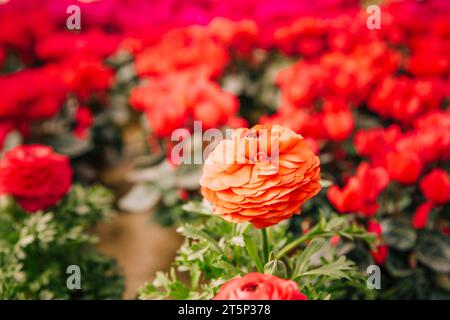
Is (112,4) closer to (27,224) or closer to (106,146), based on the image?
(106,146)

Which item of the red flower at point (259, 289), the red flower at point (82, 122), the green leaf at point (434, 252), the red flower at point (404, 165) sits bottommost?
the green leaf at point (434, 252)

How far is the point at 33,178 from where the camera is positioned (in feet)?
4.82

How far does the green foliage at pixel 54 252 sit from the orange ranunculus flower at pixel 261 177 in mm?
710

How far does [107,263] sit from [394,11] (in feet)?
5.81

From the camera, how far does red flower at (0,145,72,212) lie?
1.46 meters

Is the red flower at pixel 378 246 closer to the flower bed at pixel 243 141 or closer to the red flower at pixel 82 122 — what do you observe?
the flower bed at pixel 243 141

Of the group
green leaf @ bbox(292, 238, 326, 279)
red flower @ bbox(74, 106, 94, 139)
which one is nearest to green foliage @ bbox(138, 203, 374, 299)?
green leaf @ bbox(292, 238, 326, 279)

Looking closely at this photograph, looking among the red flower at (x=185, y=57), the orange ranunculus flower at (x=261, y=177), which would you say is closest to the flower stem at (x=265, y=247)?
the orange ranunculus flower at (x=261, y=177)

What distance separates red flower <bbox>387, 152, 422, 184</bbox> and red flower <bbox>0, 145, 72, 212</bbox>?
97 cm

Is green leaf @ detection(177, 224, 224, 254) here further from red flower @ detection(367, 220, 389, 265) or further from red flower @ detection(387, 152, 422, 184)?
red flower @ detection(387, 152, 422, 184)

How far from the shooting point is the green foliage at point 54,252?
1.43 m

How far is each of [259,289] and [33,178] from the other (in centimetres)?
90

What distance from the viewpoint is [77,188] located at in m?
1.73
